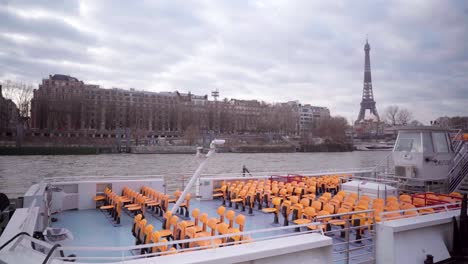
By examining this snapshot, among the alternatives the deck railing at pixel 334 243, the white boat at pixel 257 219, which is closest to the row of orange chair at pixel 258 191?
the white boat at pixel 257 219

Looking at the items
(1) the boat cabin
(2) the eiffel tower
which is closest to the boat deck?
(1) the boat cabin

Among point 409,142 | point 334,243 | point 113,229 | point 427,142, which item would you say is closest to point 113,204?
point 113,229

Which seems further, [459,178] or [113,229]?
[459,178]

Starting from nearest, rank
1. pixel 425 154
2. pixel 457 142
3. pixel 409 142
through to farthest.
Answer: pixel 425 154
pixel 409 142
pixel 457 142

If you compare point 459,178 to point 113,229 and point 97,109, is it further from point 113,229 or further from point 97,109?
point 97,109

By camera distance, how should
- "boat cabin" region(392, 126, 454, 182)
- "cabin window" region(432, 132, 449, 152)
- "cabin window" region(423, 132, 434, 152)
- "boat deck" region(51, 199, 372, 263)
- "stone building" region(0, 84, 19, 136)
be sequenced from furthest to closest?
"stone building" region(0, 84, 19, 136)
"cabin window" region(432, 132, 449, 152)
"cabin window" region(423, 132, 434, 152)
"boat cabin" region(392, 126, 454, 182)
"boat deck" region(51, 199, 372, 263)

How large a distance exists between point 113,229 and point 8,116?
8223 centimetres

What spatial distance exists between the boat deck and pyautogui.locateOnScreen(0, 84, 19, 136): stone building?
72095mm

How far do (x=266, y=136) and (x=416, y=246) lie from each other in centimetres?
9406

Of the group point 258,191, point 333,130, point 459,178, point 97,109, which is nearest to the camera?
point 258,191

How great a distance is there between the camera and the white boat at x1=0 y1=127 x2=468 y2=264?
187 inches

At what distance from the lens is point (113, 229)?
31.6 feet

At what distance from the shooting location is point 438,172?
13.6 meters

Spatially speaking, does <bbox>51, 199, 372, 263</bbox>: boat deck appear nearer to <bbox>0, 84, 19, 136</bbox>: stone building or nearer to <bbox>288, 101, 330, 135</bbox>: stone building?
<bbox>0, 84, 19, 136</bbox>: stone building
